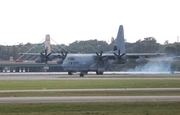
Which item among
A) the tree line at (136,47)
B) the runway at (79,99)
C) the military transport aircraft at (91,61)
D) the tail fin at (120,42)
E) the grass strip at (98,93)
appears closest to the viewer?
the runway at (79,99)

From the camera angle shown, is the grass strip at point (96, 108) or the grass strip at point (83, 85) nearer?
the grass strip at point (96, 108)

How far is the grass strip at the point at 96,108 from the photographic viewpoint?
28078mm

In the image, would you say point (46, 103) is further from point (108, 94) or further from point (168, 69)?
point (168, 69)

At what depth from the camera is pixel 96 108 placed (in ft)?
96.6

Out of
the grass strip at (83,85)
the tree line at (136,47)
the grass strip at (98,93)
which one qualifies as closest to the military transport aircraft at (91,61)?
the grass strip at (83,85)

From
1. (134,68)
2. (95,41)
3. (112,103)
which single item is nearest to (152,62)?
(134,68)

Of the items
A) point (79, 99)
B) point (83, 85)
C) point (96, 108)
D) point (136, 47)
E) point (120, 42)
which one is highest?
point (136, 47)

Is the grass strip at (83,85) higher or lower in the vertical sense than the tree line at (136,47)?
lower

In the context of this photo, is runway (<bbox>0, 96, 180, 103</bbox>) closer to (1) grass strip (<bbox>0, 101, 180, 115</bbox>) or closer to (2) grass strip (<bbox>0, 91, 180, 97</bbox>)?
(1) grass strip (<bbox>0, 101, 180, 115</bbox>)

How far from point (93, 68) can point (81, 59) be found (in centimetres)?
281

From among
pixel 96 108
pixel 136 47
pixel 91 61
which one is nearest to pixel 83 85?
pixel 96 108

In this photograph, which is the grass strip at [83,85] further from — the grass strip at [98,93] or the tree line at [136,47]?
the tree line at [136,47]

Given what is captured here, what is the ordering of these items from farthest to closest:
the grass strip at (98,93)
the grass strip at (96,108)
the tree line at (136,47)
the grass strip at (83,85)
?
the tree line at (136,47) < the grass strip at (83,85) < the grass strip at (98,93) < the grass strip at (96,108)

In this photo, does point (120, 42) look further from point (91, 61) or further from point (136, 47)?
point (136, 47)
